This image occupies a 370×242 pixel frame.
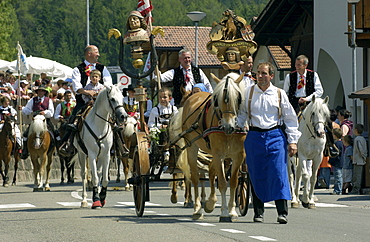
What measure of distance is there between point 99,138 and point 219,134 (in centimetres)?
391

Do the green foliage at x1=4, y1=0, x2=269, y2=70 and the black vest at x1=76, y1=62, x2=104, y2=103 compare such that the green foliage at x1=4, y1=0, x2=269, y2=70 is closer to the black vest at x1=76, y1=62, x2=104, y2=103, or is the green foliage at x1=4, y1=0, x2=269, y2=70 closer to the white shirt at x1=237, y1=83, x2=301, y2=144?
the black vest at x1=76, y1=62, x2=104, y2=103

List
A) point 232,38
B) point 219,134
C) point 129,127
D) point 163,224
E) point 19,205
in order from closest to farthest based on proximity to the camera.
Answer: point 163,224
point 219,134
point 232,38
point 19,205
point 129,127

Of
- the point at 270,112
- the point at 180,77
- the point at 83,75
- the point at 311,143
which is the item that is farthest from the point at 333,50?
the point at 270,112

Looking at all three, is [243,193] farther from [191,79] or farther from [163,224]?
[191,79]

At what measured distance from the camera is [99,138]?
17453 millimetres

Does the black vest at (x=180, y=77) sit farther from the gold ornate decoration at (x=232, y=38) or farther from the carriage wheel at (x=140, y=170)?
the carriage wheel at (x=140, y=170)

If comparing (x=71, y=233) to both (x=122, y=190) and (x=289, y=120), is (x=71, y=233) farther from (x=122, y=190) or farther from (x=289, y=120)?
(x=122, y=190)

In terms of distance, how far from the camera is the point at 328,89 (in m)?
36.8

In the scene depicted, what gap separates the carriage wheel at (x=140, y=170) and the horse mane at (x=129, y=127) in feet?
25.8

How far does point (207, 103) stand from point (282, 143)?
147 cm

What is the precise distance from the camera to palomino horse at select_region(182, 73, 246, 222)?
1373 centimetres

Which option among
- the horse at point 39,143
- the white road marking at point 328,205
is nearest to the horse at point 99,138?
the white road marking at point 328,205

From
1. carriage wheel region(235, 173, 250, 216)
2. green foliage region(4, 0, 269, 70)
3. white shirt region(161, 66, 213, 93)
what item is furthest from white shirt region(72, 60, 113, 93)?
green foliage region(4, 0, 269, 70)

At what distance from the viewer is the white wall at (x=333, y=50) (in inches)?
1304
